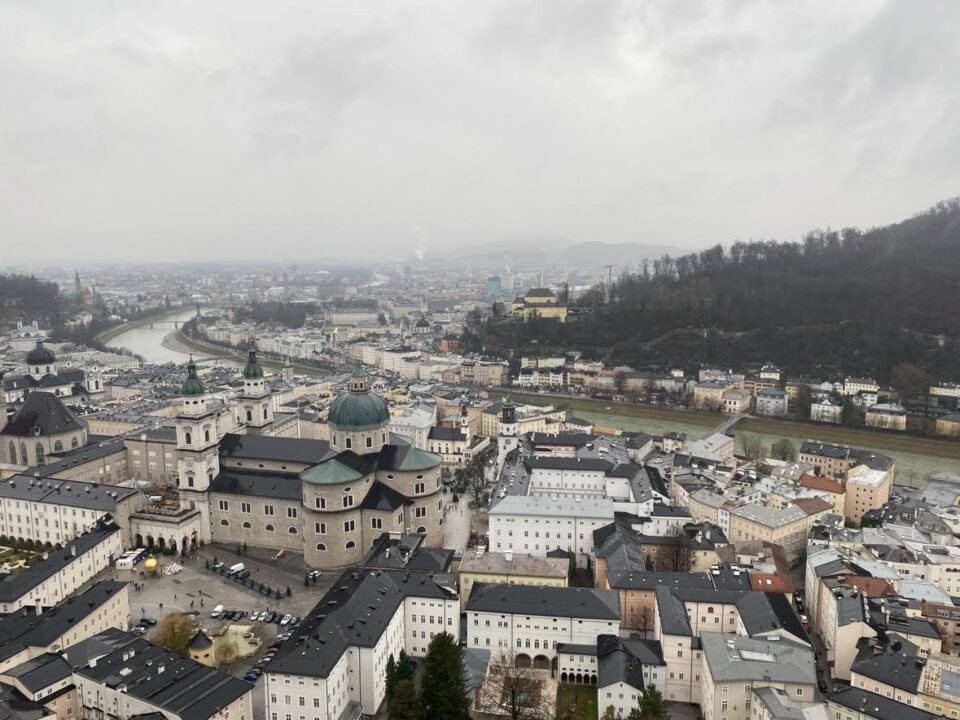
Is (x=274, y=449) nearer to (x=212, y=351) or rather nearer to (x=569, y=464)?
(x=569, y=464)

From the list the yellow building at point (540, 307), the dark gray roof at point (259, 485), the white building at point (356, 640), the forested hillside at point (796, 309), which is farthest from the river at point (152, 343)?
the white building at point (356, 640)

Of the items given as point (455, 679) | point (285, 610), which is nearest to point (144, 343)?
point (285, 610)

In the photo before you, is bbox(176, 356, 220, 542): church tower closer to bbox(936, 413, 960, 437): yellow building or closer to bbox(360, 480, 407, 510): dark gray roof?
bbox(360, 480, 407, 510): dark gray roof

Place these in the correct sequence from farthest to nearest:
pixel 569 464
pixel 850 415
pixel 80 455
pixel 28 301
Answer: pixel 28 301, pixel 850 415, pixel 80 455, pixel 569 464

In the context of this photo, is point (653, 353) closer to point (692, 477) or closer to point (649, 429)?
point (649, 429)

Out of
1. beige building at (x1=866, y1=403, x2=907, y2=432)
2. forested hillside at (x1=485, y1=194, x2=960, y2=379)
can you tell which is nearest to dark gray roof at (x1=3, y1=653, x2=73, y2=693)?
beige building at (x1=866, y1=403, x2=907, y2=432)

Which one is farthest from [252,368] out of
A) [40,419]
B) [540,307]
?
[540,307]
